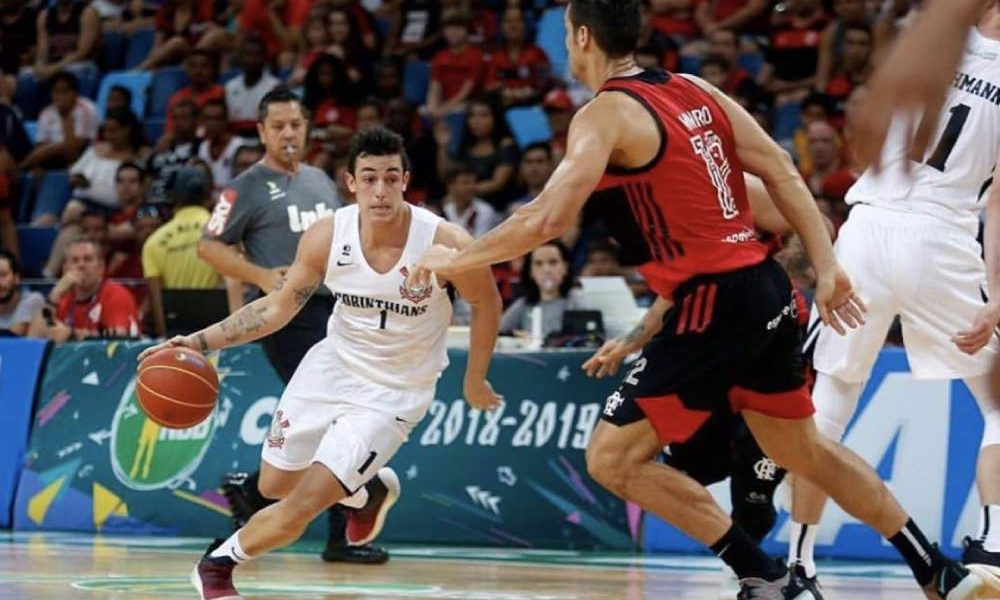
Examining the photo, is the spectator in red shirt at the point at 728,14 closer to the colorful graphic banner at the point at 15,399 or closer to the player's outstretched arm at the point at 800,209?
the colorful graphic banner at the point at 15,399

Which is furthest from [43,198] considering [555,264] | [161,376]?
[161,376]

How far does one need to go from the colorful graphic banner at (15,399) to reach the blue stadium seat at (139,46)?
7800mm

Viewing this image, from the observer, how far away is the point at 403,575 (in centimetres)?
855

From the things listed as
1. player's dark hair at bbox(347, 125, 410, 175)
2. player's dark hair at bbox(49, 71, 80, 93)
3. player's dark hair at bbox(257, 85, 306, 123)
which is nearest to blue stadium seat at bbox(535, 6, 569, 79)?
player's dark hair at bbox(49, 71, 80, 93)

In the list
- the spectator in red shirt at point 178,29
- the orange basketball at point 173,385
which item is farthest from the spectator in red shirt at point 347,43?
the orange basketball at point 173,385

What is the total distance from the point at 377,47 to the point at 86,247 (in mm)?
5115

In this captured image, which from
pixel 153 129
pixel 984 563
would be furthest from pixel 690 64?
pixel 984 563

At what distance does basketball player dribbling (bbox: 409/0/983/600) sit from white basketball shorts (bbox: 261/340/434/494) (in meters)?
1.38

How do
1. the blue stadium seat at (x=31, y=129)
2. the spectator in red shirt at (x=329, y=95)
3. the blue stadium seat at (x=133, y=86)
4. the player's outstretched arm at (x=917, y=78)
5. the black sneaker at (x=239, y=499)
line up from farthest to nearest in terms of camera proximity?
the blue stadium seat at (x=31, y=129) < the blue stadium seat at (x=133, y=86) < the spectator in red shirt at (x=329, y=95) < the black sneaker at (x=239, y=499) < the player's outstretched arm at (x=917, y=78)

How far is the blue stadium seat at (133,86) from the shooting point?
1806 centimetres

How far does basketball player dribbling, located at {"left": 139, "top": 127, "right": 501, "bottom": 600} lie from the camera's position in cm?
732

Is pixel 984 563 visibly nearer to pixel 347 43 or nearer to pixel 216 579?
pixel 216 579

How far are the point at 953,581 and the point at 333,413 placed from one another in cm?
260

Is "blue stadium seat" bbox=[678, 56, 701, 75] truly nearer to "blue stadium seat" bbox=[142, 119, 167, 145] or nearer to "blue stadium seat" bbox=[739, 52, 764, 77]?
"blue stadium seat" bbox=[739, 52, 764, 77]
